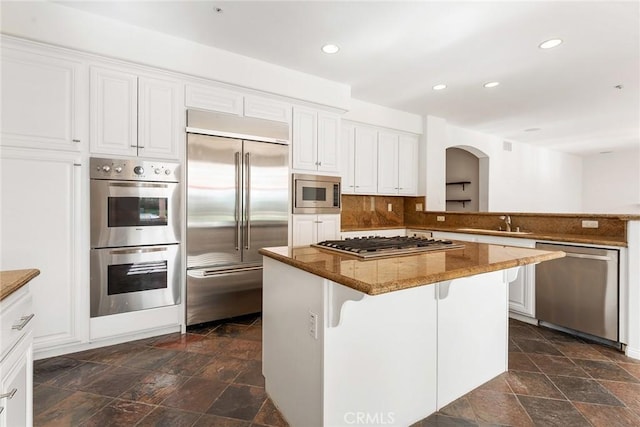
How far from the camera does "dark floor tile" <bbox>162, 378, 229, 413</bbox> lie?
1.85 meters

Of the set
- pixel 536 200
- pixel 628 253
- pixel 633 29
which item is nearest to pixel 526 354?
pixel 628 253

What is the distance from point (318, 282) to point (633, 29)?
3.51 m

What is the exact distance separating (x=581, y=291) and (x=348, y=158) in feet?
9.75

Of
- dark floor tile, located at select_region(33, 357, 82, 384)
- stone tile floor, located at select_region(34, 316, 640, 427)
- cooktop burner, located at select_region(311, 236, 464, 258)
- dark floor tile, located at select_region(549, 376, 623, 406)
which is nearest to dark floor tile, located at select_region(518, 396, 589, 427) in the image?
stone tile floor, located at select_region(34, 316, 640, 427)

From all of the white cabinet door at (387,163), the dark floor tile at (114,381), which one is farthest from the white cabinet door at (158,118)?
the white cabinet door at (387,163)

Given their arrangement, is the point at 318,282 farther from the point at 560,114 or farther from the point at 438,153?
the point at 560,114

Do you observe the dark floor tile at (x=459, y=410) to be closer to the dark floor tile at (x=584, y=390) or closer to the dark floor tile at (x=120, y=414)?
the dark floor tile at (x=584, y=390)

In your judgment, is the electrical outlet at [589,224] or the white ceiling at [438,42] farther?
the electrical outlet at [589,224]

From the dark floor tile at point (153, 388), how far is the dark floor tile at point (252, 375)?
0.39 metres

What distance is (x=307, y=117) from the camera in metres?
3.69

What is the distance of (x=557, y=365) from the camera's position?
234cm

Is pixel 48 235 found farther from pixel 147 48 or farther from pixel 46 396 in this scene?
pixel 147 48

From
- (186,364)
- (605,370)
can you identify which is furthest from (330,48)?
(605,370)

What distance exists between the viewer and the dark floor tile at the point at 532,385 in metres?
1.98
